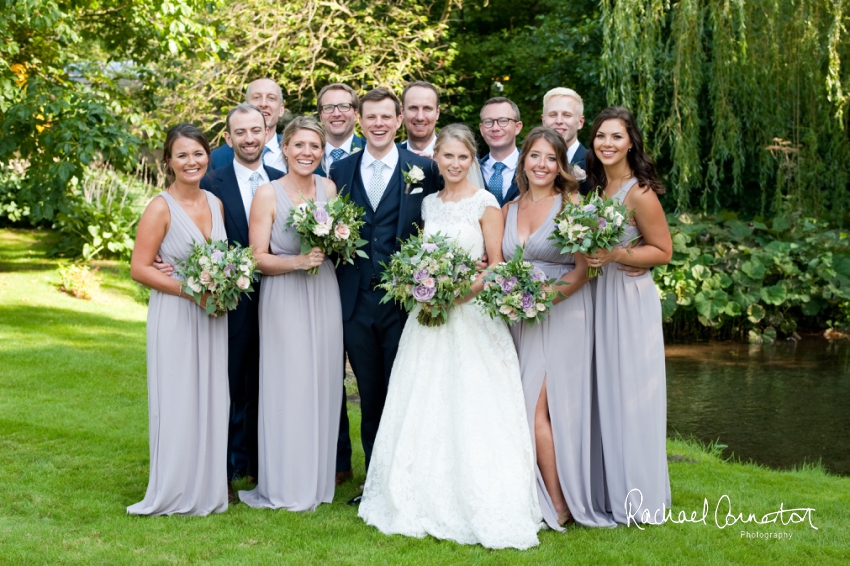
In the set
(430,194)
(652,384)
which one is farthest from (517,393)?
(430,194)

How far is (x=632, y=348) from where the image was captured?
199 inches

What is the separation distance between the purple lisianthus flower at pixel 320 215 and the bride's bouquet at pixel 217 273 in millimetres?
418

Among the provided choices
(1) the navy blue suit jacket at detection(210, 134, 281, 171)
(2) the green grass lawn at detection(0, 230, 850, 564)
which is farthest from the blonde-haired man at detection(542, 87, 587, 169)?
(2) the green grass lawn at detection(0, 230, 850, 564)

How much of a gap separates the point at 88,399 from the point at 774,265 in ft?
30.3

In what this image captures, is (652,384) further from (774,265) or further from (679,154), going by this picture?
(774,265)

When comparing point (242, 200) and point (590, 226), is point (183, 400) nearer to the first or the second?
point (242, 200)

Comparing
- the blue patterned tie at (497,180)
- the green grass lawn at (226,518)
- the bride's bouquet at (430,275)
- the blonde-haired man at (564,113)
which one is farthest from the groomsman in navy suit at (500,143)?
the green grass lawn at (226,518)

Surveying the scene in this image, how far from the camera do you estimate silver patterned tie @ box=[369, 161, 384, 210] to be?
5.44 m

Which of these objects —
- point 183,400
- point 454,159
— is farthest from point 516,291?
point 183,400

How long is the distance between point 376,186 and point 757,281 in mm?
8709

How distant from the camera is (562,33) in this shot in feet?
53.3

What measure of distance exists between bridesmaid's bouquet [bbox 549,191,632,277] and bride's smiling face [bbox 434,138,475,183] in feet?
2.39

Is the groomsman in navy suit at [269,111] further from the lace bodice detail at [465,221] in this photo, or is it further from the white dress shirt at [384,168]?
the lace bodice detail at [465,221]

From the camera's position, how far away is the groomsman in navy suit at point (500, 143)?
5953 mm
